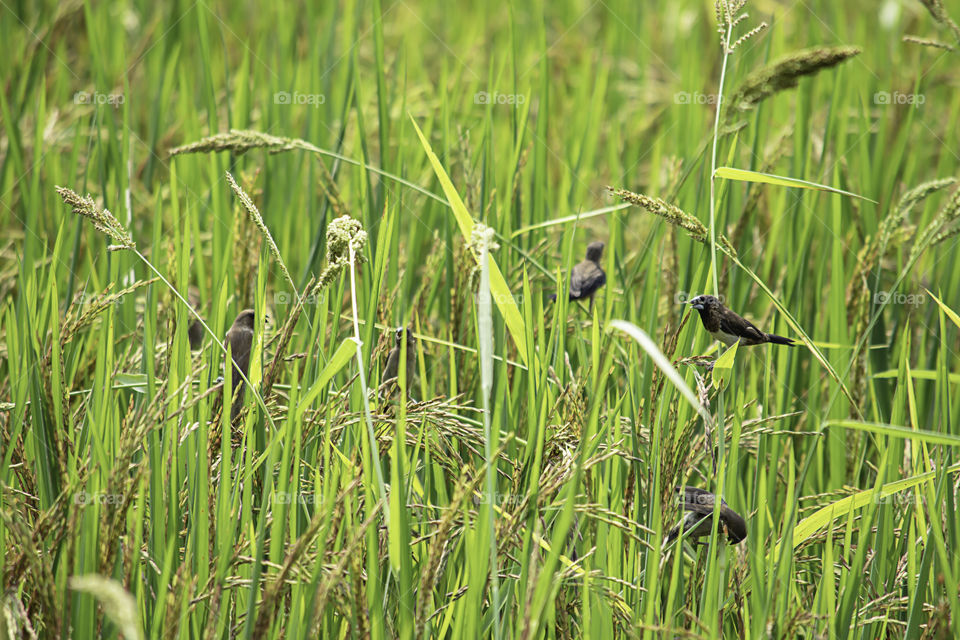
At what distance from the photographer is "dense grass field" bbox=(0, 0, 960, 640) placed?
1501 mm

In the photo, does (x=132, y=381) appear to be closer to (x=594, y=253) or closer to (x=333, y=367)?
(x=333, y=367)

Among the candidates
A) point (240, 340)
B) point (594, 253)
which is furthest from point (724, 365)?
point (594, 253)

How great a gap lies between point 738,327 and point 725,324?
3cm

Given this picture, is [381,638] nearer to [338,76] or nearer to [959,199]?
[959,199]

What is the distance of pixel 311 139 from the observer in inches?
118

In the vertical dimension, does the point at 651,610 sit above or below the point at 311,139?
below

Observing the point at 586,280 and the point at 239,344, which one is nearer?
the point at 239,344

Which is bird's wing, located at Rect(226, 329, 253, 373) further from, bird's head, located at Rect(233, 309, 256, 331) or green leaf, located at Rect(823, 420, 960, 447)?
green leaf, located at Rect(823, 420, 960, 447)

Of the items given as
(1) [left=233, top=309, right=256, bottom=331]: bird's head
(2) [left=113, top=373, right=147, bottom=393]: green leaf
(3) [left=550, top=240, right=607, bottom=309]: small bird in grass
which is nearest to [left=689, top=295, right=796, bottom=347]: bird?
(3) [left=550, top=240, right=607, bottom=309]: small bird in grass

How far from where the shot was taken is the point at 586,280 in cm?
251

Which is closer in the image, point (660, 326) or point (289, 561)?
point (289, 561)

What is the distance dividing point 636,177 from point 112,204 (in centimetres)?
238

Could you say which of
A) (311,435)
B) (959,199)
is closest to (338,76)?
(311,435)

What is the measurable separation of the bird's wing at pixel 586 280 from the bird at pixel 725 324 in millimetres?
721
